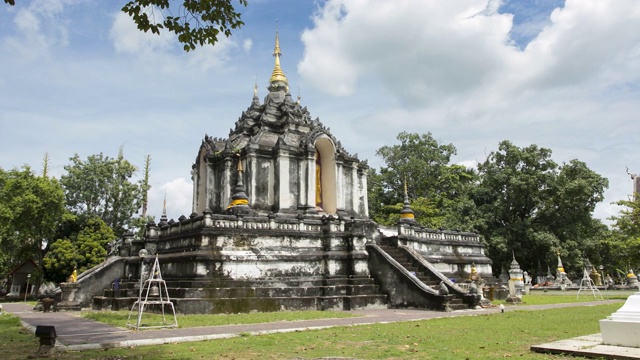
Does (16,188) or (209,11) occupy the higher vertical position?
(16,188)

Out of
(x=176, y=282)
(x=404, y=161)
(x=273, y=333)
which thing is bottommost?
(x=273, y=333)

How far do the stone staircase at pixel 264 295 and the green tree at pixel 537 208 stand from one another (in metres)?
25.9

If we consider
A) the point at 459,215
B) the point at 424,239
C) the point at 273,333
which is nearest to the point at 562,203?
the point at 459,215

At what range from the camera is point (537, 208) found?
44375 millimetres

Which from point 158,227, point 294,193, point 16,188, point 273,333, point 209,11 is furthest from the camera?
point 16,188

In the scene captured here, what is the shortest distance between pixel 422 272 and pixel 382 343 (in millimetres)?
11687

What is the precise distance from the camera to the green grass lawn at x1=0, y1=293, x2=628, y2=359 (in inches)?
344

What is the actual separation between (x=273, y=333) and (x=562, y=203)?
122 ft

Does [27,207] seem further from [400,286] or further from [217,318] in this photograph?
[400,286]

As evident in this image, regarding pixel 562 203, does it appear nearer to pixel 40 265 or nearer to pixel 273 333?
pixel 273 333

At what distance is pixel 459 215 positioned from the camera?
43875 millimetres

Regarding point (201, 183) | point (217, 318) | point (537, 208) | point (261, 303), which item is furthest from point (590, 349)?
point (537, 208)

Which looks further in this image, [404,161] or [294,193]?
[404,161]

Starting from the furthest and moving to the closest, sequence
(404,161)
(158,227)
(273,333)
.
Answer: (404,161)
(158,227)
(273,333)
